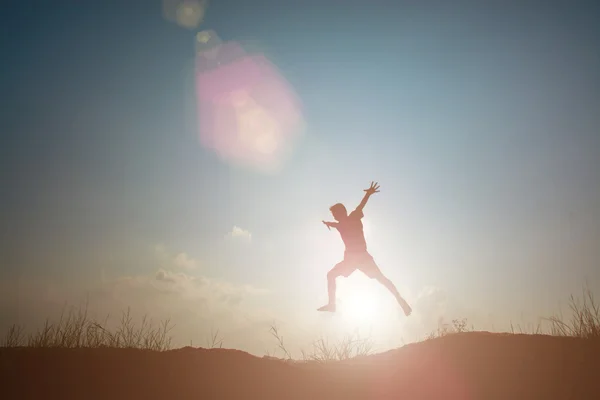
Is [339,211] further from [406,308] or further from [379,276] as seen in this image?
[406,308]

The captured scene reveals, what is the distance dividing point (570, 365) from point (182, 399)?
5966 mm

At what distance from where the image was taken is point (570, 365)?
651 cm

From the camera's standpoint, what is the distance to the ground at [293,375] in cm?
551

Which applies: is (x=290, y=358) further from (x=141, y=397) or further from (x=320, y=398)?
(x=141, y=397)

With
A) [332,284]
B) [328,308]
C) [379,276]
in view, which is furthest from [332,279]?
[379,276]

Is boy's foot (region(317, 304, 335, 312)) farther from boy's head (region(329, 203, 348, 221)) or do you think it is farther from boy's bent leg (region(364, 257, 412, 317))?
boy's head (region(329, 203, 348, 221))

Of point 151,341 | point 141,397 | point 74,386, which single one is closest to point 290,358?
point 151,341

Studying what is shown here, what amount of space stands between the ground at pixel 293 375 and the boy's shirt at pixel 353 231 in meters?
2.96

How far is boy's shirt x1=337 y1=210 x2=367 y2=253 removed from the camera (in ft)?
31.3

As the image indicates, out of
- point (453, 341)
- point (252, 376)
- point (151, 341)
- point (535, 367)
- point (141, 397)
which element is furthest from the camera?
point (453, 341)

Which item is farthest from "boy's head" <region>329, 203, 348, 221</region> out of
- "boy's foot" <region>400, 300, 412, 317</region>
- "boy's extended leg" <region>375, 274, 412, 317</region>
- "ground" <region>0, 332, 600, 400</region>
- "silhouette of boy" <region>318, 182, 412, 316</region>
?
"ground" <region>0, 332, 600, 400</region>

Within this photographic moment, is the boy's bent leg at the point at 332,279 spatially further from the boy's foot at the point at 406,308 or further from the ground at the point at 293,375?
the ground at the point at 293,375

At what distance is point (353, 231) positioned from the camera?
31.3 ft

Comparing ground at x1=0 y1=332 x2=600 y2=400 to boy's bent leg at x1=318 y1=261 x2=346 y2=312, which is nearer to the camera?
ground at x1=0 y1=332 x2=600 y2=400
